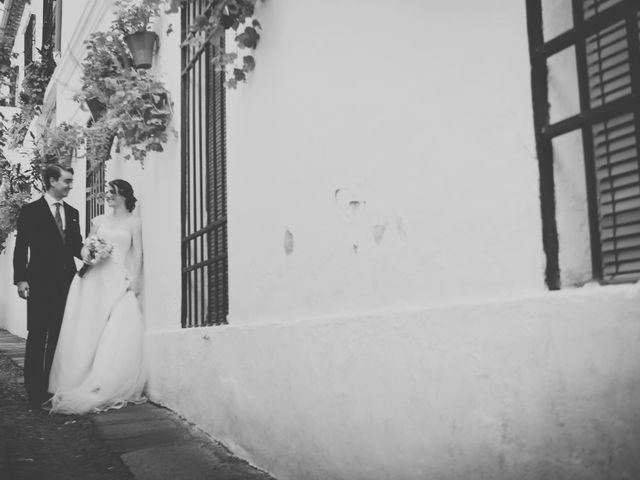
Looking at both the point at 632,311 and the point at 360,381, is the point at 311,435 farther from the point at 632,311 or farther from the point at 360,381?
the point at 632,311

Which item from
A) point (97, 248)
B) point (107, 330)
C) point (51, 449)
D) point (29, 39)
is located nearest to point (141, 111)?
point (97, 248)

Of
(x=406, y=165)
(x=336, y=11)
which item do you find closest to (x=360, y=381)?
(x=406, y=165)

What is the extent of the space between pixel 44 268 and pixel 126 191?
92 centimetres

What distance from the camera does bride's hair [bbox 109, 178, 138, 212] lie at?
5.60 metres

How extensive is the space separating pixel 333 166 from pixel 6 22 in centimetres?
1596

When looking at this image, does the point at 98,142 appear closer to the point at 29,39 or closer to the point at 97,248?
the point at 97,248

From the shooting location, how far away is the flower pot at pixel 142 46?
208 inches

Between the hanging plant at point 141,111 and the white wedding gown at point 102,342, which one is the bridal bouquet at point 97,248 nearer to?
the white wedding gown at point 102,342

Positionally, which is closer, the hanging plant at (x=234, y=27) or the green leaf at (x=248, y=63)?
the hanging plant at (x=234, y=27)

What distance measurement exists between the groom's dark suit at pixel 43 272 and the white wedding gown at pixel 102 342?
4.6 inches

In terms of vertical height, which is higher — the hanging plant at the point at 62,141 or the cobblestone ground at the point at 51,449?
the hanging plant at the point at 62,141

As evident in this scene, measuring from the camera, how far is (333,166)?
8.50 feet

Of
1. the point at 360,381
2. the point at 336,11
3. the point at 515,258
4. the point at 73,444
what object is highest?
the point at 336,11

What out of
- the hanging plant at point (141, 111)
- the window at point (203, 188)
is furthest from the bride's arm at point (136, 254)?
the window at point (203, 188)
